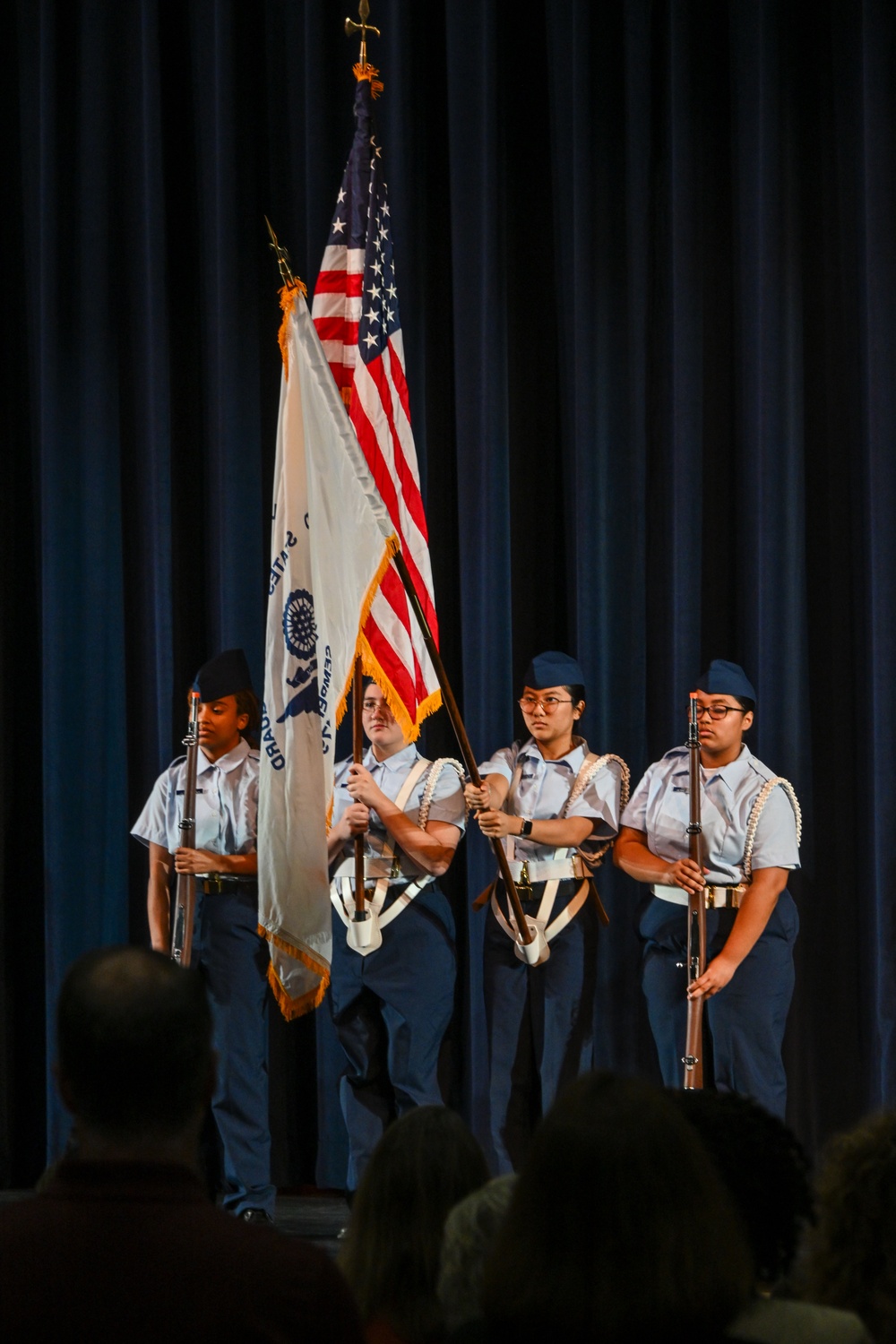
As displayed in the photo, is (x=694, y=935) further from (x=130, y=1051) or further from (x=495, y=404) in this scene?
(x=130, y=1051)

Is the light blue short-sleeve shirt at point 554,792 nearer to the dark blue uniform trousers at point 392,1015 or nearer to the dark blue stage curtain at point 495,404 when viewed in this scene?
the dark blue uniform trousers at point 392,1015

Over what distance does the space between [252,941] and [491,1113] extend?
86 centimetres

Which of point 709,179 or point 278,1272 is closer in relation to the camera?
point 278,1272

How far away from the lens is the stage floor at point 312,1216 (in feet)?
14.4

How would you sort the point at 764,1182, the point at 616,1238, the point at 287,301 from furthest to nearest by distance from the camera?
the point at 287,301
the point at 764,1182
the point at 616,1238

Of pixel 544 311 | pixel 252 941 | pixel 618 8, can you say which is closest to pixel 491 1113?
pixel 252 941

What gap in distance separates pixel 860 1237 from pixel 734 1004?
2.87m

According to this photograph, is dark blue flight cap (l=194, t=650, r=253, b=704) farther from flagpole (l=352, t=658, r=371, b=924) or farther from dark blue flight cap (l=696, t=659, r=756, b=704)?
dark blue flight cap (l=696, t=659, r=756, b=704)

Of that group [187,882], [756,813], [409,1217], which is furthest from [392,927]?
[409,1217]

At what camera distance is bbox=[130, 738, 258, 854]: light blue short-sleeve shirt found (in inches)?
177

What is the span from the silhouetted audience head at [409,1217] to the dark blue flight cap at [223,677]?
9.72 ft

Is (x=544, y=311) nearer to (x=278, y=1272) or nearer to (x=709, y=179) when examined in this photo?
(x=709, y=179)

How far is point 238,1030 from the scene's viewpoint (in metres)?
4.46

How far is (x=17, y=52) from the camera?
19.0 feet
